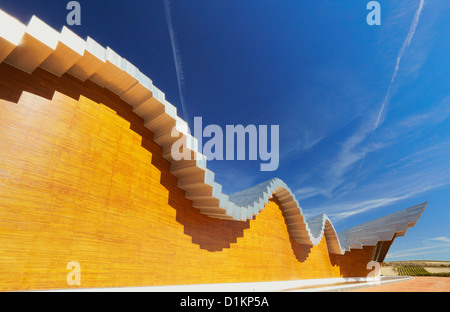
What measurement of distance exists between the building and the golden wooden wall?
0.08 ft

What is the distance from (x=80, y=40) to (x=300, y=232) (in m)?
16.5

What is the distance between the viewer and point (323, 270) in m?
18.9

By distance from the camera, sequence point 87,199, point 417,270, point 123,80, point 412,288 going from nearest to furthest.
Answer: point 87,199 < point 123,80 < point 412,288 < point 417,270

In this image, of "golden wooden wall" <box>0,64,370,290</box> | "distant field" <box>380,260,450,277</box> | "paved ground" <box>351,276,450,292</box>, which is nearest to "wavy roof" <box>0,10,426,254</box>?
"golden wooden wall" <box>0,64,370,290</box>

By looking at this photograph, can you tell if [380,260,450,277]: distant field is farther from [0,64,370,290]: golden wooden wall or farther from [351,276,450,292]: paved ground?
[0,64,370,290]: golden wooden wall

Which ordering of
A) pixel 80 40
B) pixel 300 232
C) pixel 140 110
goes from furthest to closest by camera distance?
1. pixel 300 232
2. pixel 140 110
3. pixel 80 40

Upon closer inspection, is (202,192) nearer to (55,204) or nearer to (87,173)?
(87,173)

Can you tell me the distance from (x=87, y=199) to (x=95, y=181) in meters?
0.55

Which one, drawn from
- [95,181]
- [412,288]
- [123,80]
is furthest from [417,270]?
[123,80]

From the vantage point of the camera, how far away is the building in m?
5.02

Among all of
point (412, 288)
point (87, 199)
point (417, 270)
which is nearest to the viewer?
point (87, 199)

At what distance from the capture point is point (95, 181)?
6.38 metres

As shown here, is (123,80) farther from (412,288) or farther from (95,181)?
(412,288)

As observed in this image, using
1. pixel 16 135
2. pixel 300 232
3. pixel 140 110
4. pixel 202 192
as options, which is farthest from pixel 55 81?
pixel 300 232
